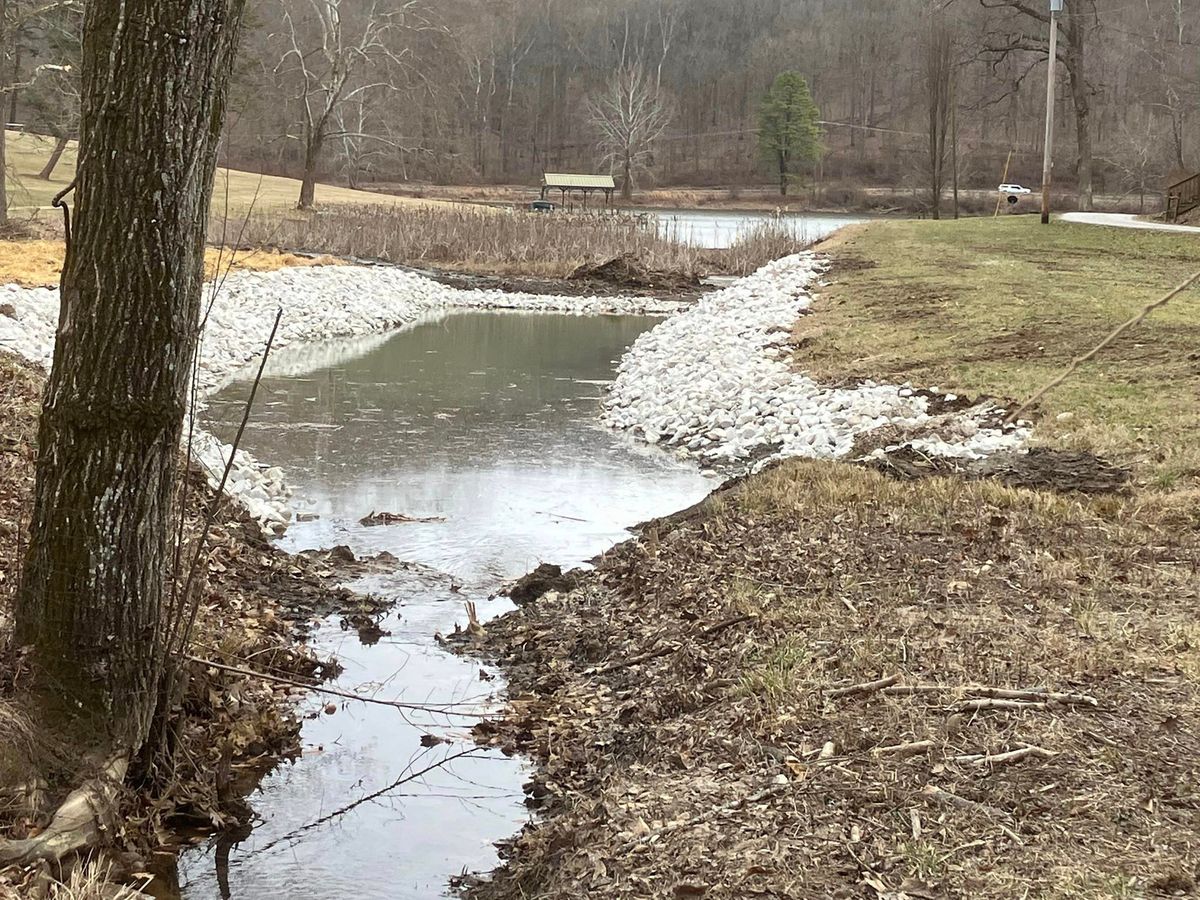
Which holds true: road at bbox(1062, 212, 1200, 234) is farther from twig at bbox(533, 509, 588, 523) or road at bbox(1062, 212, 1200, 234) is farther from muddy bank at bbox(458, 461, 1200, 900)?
muddy bank at bbox(458, 461, 1200, 900)

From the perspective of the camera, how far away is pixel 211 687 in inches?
209

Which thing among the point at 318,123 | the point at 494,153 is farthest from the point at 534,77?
the point at 318,123

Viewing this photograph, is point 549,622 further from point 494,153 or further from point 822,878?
point 494,153

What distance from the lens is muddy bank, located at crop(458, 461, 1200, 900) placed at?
3.44m

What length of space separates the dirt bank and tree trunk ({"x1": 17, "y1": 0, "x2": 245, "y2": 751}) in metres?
0.27

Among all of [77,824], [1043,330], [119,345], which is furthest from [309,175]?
[77,824]

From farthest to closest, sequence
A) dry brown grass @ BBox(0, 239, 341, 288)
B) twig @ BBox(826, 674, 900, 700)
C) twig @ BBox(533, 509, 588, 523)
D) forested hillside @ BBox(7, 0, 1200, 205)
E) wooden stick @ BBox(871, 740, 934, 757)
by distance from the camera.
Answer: forested hillside @ BBox(7, 0, 1200, 205) < dry brown grass @ BBox(0, 239, 341, 288) < twig @ BBox(533, 509, 588, 523) < twig @ BBox(826, 674, 900, 700) < wooden stick @ BBox(871, 740, 934, 757)

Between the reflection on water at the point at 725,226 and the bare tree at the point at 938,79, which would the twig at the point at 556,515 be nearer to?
the reflection on water at the point at 725,226

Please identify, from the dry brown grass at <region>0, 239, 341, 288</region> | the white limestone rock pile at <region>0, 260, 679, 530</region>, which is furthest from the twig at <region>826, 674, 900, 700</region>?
the dry brown grass at <region>0, 239, 341, 288</region>

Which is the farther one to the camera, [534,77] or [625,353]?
[534,77]

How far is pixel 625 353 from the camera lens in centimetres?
1988

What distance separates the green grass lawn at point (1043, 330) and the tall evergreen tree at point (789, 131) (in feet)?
216

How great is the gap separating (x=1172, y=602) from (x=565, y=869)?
2963mm

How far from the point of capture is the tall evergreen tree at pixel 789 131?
286 ft
